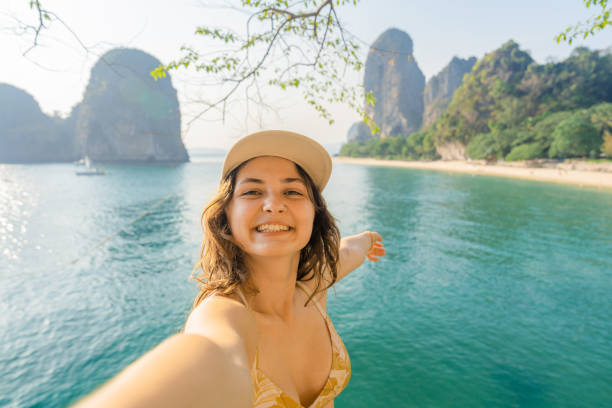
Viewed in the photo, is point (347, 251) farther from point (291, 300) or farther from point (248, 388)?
point (248, 388)

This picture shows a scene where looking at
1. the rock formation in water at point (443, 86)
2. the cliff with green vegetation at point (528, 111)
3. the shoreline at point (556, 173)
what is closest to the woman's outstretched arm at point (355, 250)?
the shoreline at point (556, 173)

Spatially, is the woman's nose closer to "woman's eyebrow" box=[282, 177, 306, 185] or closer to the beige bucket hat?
"woman's eyebrow" box=[282, 177, 306, 185]

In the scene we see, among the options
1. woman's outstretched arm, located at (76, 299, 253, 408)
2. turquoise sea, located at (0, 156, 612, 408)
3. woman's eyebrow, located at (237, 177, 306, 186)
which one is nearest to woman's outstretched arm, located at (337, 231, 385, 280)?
woman's eyebrow, located at (237, 177, 306, 186)

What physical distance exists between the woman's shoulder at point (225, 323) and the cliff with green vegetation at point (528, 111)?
50718 millimetres

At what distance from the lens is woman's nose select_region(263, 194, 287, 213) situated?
1419 mm

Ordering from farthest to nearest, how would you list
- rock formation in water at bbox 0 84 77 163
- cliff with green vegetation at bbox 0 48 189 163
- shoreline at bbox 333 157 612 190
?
1. rock formation in water at bbox 0 84 77 163
2. cliff with green vegetation at bbox 0 48 189 163
3. shoreline at bbox 333 157 612 190

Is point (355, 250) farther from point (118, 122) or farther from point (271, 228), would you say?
point (118, 122)

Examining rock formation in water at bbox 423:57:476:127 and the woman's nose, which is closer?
the woman's nose

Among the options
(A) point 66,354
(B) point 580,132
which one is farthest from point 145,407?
(B) point 580,132

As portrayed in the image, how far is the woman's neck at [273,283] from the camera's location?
Result: 62.8 inches

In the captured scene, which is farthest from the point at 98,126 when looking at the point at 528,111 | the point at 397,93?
the point at 528,111

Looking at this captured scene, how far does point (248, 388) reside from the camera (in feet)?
2.97

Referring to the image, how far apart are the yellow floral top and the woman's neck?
0.65 ft

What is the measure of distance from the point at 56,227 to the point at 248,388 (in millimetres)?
22981
